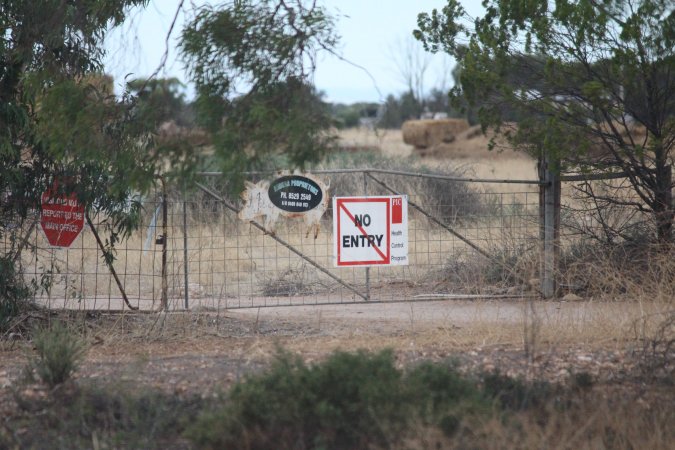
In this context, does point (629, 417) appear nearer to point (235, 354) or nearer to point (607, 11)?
point (235, 354)

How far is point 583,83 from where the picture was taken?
10664mm

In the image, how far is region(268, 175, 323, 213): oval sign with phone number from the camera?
Result: 11211 millimetres

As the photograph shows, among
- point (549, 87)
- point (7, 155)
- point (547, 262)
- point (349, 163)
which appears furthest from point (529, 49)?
point (349, 163)

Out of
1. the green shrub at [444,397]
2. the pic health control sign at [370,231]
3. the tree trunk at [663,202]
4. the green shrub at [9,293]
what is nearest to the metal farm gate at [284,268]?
the pic health control sign at [370,231]

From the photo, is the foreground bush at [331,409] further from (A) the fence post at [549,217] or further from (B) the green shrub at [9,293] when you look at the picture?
(A) the fence post at [549,217]

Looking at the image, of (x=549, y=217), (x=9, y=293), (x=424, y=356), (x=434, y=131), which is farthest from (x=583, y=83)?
(x=434, y=131)

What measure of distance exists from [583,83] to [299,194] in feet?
11.9

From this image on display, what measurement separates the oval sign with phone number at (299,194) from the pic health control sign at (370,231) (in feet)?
0.84

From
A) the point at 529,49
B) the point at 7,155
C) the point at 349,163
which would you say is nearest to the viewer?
the point at 7,155

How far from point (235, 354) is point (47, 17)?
356cm

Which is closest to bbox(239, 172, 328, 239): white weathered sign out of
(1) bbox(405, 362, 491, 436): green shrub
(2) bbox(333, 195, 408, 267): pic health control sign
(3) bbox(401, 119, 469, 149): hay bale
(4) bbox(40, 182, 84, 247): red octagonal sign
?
(2) bbox(333, 195, 408, 267): pic health control sign

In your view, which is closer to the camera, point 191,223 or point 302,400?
point 302,400

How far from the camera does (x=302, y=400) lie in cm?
561

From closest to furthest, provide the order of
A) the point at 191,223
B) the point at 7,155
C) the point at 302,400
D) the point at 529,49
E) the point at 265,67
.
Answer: the point at 302,400 → the point at 265,67 → the point at 7,155 → the point at 529,49 → the point at 191,223
